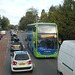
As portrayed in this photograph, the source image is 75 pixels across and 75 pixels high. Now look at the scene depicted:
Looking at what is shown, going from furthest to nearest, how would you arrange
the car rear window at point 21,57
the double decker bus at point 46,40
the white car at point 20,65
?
the double decker bus at point 46,40 → the car rear window at point 21,57 → the white car at point 20,65

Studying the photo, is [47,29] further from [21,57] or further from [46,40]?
[21,57]

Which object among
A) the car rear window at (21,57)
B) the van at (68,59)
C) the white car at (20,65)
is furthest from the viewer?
the car rear window at (21,57)

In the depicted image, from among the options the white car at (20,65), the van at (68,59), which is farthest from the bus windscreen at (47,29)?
the van at (68,59)

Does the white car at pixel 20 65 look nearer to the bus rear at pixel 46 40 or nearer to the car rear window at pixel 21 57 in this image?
the car rear window at pixel 21 57

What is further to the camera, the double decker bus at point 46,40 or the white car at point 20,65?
the double decker bus at point 46,40

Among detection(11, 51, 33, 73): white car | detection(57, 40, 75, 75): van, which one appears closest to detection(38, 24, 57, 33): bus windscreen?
detection(11, 51, 33, 73): white car

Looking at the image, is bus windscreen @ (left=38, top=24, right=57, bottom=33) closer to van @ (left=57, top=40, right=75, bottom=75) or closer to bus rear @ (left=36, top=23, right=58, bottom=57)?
bus rear @ (left=36, top=23, right=58, bottom=57)

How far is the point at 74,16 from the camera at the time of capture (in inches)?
899

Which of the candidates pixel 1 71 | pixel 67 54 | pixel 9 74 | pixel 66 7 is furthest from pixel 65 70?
pixel 66 7

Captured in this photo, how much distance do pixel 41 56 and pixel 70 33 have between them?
772cm

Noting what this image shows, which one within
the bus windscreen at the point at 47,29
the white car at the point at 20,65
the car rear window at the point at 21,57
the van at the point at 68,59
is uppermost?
the bus windscreen at the point at 47,29

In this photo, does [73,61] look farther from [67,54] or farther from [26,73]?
[26,73]

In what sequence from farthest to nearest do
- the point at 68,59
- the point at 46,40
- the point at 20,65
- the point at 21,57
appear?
the point at 46,40, the point at 21,57, the point at 20,65, the point at 68,59

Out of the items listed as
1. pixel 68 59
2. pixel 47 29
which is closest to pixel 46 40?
pixel 47 29
